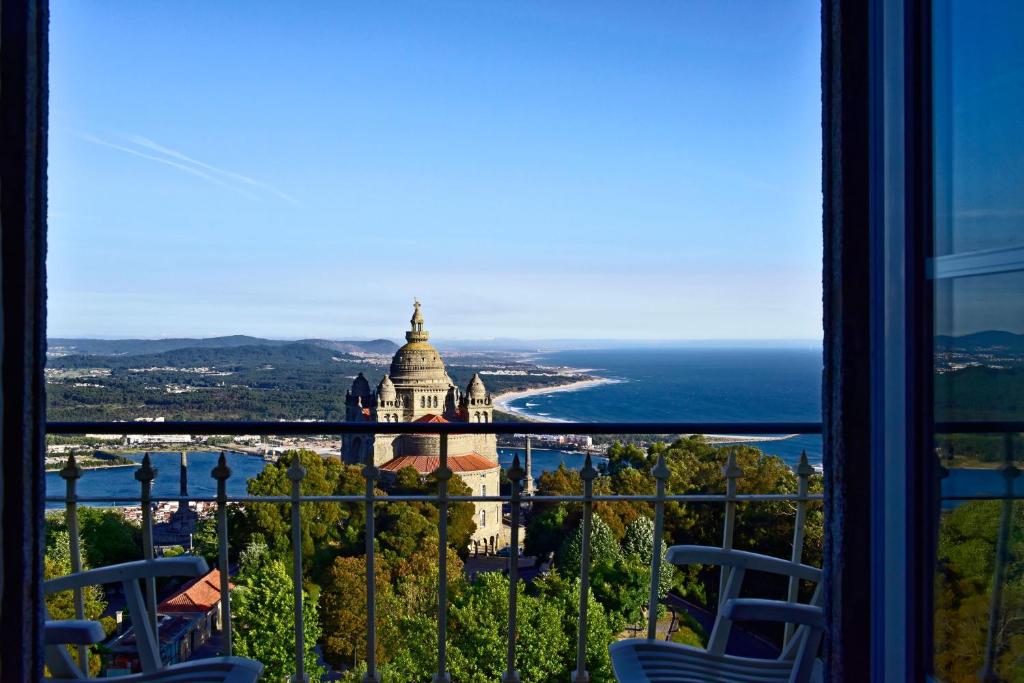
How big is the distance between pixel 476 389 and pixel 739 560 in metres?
28.6

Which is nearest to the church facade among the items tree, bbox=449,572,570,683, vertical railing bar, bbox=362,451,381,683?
tree, bbox=449,572,570,683

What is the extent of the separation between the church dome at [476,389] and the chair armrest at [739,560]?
28.2 m

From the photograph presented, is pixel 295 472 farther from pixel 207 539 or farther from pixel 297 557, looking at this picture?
pixel 207 539

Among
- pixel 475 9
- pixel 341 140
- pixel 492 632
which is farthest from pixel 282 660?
pixel 341 140

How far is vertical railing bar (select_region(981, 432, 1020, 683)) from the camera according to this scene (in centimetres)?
112

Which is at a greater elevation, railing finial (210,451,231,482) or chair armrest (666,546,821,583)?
railing finial (210,451,231,482)

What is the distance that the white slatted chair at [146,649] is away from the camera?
5.64 ft

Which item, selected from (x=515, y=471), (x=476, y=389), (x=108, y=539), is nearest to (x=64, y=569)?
(x=108, y=539)

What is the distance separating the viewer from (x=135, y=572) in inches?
72.1

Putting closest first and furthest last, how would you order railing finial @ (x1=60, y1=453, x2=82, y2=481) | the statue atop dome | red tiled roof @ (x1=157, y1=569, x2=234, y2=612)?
1. railing finial @ (x1=60, y1=453, x2=82, y2=481)
2. red tiled roof @ (x1=157, y1=569, x2=234, y2=612)
3. the statue atop dome

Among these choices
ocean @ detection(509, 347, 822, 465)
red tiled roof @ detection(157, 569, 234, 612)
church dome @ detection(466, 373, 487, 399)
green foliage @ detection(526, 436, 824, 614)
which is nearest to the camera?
green foliage @ detection(526, 436, 824, 614)

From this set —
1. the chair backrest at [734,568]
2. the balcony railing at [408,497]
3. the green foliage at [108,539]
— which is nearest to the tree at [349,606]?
the green foliage at [108,539]

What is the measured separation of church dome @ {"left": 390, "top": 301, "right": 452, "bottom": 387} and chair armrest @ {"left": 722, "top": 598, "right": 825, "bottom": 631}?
124ft

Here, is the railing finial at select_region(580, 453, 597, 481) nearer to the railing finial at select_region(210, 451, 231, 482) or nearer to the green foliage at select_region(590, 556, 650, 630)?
the railing finial at select_region(210, 451, 231, 482)
